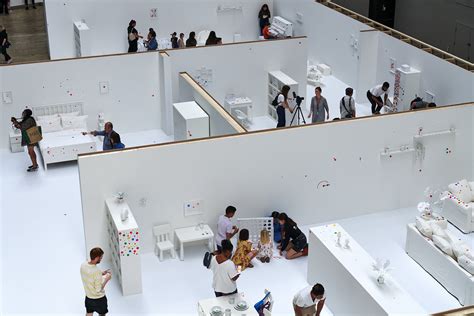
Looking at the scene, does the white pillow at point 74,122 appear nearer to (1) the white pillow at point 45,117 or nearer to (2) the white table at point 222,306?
(1) the white pillow at point 45,117

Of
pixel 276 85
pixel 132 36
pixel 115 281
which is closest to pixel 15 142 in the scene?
pixel 132 36

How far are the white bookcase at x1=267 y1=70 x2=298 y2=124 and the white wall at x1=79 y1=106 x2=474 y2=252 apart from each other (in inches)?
153

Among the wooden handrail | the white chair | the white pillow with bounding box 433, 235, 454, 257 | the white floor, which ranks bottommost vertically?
the white floor

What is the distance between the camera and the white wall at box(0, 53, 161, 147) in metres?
14.0

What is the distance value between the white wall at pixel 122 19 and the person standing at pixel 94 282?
11.8 m

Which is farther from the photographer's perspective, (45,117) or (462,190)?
(45,117)

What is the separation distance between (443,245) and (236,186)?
10.3ft

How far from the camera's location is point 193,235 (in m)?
10.5

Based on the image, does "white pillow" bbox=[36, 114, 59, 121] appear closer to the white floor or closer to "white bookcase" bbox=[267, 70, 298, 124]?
the white floor

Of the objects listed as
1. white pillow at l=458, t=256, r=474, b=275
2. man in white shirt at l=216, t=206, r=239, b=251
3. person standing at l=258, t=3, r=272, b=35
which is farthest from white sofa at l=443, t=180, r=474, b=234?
person standing at l=258, t=3, r=272, b=35

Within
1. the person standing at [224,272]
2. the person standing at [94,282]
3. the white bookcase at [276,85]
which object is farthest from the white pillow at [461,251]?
the white bookcase at [276,85]

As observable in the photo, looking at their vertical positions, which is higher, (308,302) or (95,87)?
(95,87)

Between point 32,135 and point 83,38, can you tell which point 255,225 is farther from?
point 83,38

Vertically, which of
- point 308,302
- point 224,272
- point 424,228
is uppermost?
point 224,272
